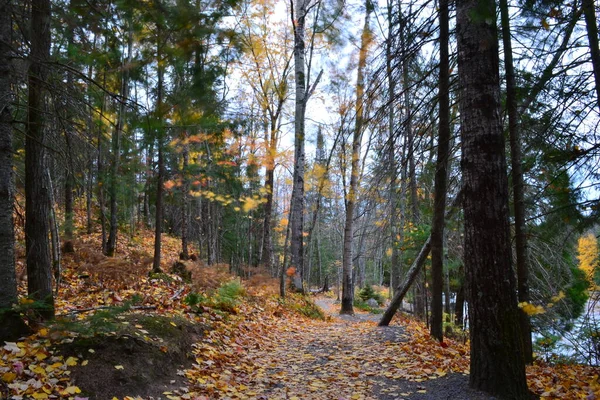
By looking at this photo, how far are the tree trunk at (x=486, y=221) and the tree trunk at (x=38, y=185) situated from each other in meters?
4.54

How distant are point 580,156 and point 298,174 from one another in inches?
331

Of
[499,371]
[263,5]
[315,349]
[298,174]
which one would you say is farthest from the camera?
[263,5]

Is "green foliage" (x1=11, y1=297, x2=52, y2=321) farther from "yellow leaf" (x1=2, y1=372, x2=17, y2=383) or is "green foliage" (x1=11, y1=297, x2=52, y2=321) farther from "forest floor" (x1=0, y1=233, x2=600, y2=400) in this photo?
"yellow leaf" (x1=2, y1=372, x2=17, y2=383)

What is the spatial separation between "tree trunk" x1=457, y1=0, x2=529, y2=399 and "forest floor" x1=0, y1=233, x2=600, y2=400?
41 centimetres

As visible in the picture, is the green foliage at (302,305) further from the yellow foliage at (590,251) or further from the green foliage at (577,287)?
the yellow foliage at (590,251)

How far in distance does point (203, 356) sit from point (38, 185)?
295cm

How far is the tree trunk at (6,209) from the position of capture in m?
3.68

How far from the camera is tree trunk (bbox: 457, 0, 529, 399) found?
3.58 meters

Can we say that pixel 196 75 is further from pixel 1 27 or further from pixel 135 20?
pixel 1 27

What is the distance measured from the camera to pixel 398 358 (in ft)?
18.2

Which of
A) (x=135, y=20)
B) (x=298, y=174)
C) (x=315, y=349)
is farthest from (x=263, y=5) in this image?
(x=315, y=349)

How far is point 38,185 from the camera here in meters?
4.20

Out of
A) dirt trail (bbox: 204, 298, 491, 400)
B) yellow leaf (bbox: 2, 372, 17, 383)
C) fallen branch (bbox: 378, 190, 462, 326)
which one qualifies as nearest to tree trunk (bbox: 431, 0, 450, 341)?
fallen branch (bbox: 378, 190, 462, 326)

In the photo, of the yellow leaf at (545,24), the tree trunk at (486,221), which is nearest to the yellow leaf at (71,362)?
the tree trunk at (486,221)
